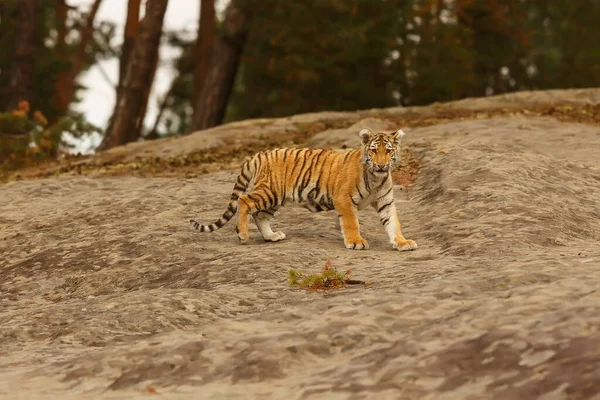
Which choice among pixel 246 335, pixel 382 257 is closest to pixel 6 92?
pixel 382 257

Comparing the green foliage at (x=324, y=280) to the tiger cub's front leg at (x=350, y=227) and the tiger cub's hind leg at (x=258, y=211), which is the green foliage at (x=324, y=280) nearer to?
the tiger cub's front leg at (x=350, y=227)

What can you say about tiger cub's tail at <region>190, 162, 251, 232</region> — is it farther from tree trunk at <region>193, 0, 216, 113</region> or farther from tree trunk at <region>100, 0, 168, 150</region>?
tree trunk at <region>193, 0, 216, 113</region>

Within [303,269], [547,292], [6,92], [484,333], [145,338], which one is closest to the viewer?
[484,333]

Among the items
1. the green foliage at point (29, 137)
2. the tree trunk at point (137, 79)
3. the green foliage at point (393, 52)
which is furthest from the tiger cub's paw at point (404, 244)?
the green foliage at point (393, 52)

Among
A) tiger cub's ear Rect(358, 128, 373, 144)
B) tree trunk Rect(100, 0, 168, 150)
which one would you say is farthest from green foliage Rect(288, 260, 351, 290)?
tree trunk Rect(100, 0, 168, 150)

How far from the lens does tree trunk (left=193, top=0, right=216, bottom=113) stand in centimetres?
2573

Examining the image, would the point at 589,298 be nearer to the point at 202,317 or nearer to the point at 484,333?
the point at 484,333

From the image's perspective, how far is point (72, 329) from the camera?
740cm

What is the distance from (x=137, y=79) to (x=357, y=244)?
39.7 feet

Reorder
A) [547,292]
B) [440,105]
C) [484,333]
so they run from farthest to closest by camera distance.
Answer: [440,105]
[547,292]
[484,333]

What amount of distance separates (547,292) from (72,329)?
331 centimetres

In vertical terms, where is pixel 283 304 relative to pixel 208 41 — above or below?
below

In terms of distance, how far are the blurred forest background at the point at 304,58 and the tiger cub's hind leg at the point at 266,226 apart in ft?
32.7

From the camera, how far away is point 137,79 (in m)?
20.7
